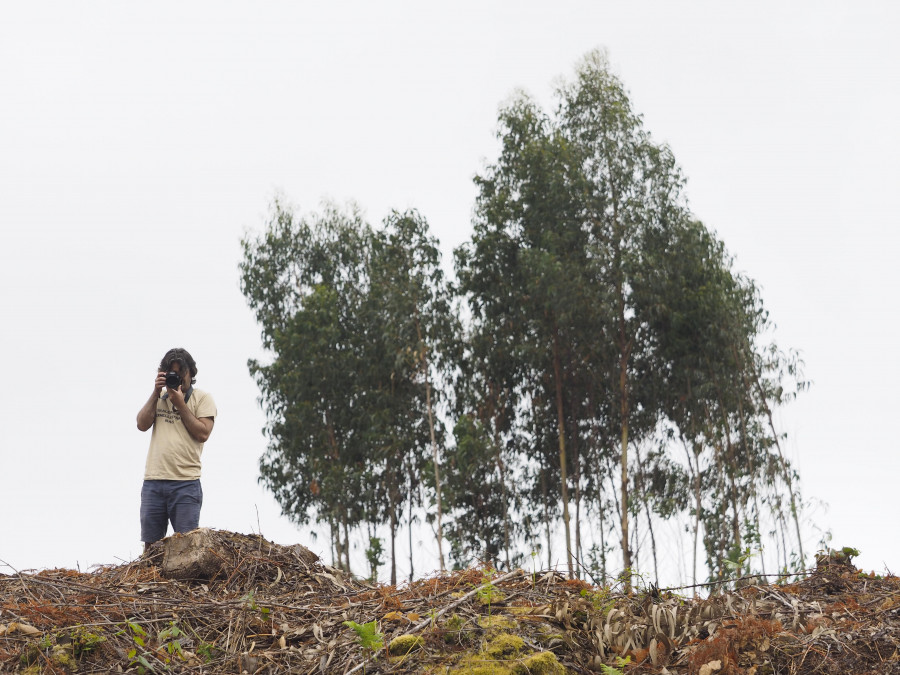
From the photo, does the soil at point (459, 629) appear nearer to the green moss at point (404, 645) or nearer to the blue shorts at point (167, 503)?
the green moss at point (404, 645)

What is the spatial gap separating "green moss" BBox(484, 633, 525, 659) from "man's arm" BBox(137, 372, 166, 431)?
316 centimetres

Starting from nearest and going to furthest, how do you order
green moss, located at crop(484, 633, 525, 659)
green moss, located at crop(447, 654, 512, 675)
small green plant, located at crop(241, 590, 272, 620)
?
green moss, located at crop(447, 654, 512, 675), green moss, located at crop(484, 633, 525, 659), small green plant, located at crop(241, 590, 272, 620)

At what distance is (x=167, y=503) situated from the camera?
5602mm

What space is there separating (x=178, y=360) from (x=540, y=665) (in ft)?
11.4

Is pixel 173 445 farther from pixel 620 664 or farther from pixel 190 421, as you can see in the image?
pixel 620 664

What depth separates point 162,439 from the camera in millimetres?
5641

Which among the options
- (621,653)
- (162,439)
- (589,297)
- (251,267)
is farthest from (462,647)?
(251,267)

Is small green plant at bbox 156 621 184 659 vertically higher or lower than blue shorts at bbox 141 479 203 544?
lower

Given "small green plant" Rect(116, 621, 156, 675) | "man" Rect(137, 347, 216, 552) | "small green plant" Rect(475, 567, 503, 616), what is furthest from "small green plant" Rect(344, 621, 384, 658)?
"man" Rect(137, 347, 216, 552)

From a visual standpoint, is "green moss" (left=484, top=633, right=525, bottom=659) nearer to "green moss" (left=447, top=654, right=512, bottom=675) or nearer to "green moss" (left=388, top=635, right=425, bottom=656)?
"green moss" (left=447, top=654, right=512, bottom=675)

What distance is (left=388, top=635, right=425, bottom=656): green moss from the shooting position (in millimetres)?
3314

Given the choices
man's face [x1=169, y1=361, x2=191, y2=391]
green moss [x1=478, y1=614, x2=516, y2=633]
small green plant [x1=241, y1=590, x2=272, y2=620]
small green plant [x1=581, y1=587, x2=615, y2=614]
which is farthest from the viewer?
man's face [x1=169, y1=361, x2=191, y2=391]

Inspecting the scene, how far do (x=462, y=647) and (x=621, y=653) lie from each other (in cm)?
65

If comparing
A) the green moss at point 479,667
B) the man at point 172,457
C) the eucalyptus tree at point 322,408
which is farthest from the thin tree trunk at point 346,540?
the green moss at point 479,667
